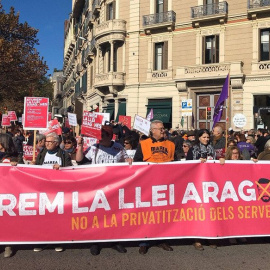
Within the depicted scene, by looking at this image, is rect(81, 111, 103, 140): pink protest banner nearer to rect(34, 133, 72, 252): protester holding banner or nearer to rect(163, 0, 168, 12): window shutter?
rect(34, 133, 72, 252): protester holding banner

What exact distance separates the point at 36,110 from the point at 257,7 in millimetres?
16889

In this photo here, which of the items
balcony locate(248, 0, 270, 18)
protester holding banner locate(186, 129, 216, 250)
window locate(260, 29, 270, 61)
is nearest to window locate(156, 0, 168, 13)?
balcony locate(248, 0, 270, 18)

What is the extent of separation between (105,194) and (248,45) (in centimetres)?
1892

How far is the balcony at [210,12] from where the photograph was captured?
21878 millimetres

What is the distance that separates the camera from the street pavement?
4.58 m

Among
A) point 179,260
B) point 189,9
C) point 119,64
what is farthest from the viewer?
point 119,64

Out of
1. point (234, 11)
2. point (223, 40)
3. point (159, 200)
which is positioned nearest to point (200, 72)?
point (223, 40)

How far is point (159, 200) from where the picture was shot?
5.19 meters

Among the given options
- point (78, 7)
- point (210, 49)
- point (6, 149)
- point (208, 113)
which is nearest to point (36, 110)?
point (6, 149)

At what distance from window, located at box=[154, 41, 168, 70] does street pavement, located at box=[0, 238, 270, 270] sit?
20.0 m

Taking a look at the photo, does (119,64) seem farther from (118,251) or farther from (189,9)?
(118,251)

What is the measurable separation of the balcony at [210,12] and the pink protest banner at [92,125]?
1689 centimetres

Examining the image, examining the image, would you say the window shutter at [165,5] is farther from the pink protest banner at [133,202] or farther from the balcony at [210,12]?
the pink protest banner at [133,202]

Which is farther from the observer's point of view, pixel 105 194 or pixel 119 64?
pixel 119 64
